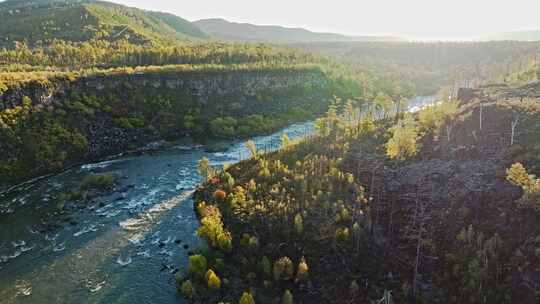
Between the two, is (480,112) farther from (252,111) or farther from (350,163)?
(252,111)

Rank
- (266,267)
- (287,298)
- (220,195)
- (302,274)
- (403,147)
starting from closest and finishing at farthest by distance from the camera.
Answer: (287,298) → (302,274) → (266,267) → (220,195) → (403,147)

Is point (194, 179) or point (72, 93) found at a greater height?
point (72, 93)

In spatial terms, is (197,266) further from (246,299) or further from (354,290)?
(354,290)

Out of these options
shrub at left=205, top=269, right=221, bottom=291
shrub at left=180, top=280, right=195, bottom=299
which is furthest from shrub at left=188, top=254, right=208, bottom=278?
shrub at left=180, top=280, right=195, bottom=299

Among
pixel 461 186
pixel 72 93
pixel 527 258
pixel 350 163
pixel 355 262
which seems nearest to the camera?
pixel 527 258

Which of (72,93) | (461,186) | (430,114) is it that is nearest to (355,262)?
(461,186)

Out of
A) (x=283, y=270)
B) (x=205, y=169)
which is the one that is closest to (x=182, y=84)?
(x=205, y=169)

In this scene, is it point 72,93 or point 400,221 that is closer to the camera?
point 400,221

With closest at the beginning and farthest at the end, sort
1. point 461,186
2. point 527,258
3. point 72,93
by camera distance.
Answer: point 527,258, point 461,186, point 72,93
